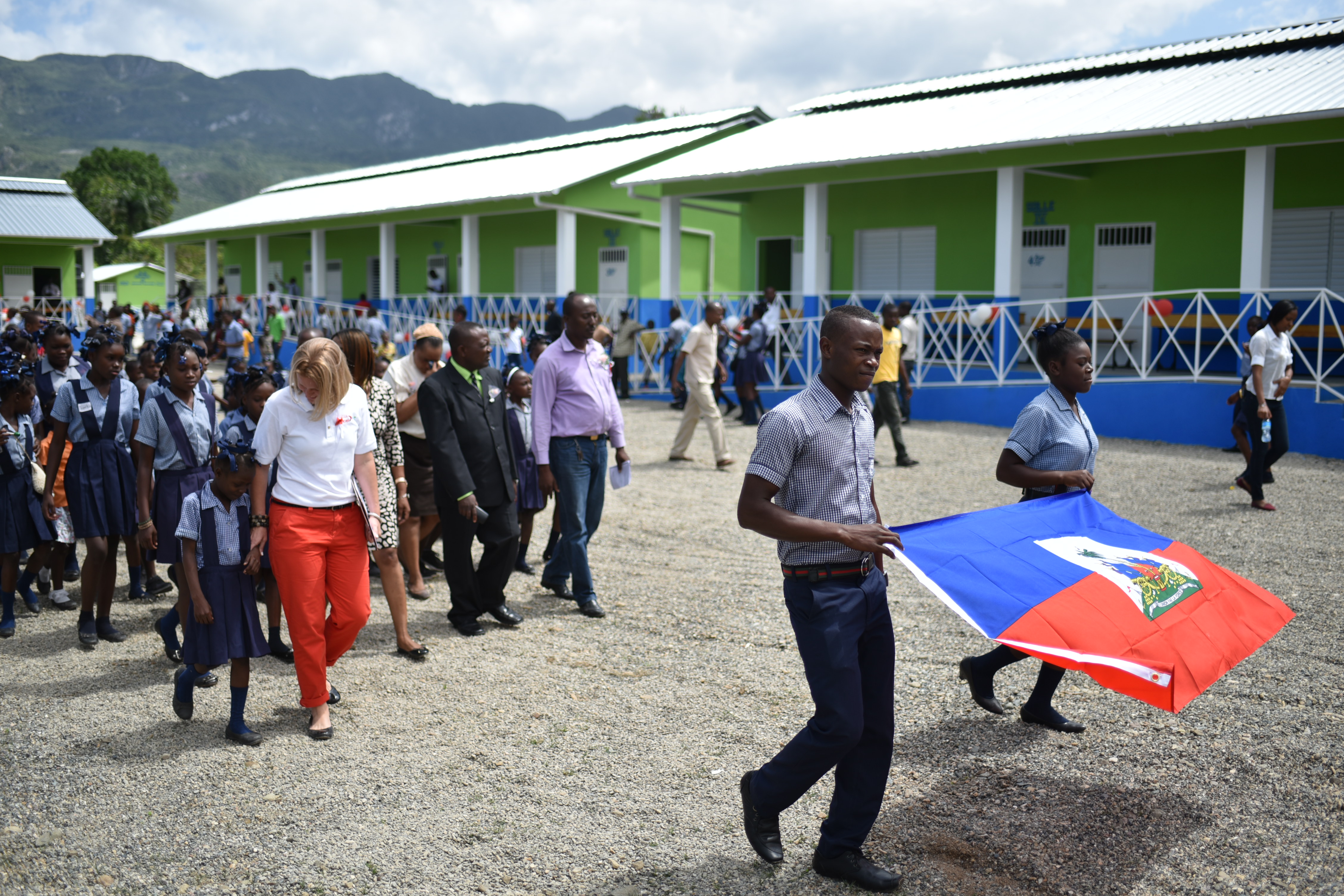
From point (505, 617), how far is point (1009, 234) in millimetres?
Answer: 11486

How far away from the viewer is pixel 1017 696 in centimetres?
476

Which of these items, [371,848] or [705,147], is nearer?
[371,848]

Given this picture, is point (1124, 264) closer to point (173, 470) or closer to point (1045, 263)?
point (1045, 263)

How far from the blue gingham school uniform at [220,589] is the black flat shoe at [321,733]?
1.24 ft

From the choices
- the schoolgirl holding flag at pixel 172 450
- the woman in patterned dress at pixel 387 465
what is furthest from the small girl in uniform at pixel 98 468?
the woman in patterned dress at pixel 387 465

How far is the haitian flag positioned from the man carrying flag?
12.2 inches

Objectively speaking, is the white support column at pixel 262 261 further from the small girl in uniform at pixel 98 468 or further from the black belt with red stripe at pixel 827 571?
the black belt with red stripe at pixel 827 571

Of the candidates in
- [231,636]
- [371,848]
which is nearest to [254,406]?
[231,636]

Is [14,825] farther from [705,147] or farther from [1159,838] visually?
[705,147]

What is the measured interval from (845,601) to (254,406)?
3.26 metres

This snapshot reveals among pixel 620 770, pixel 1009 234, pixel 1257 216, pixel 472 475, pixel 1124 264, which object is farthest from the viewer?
pixel 1124 264

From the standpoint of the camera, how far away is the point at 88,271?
3444cm

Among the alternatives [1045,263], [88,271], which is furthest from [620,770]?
[88,271]

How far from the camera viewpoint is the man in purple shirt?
5992 mm
